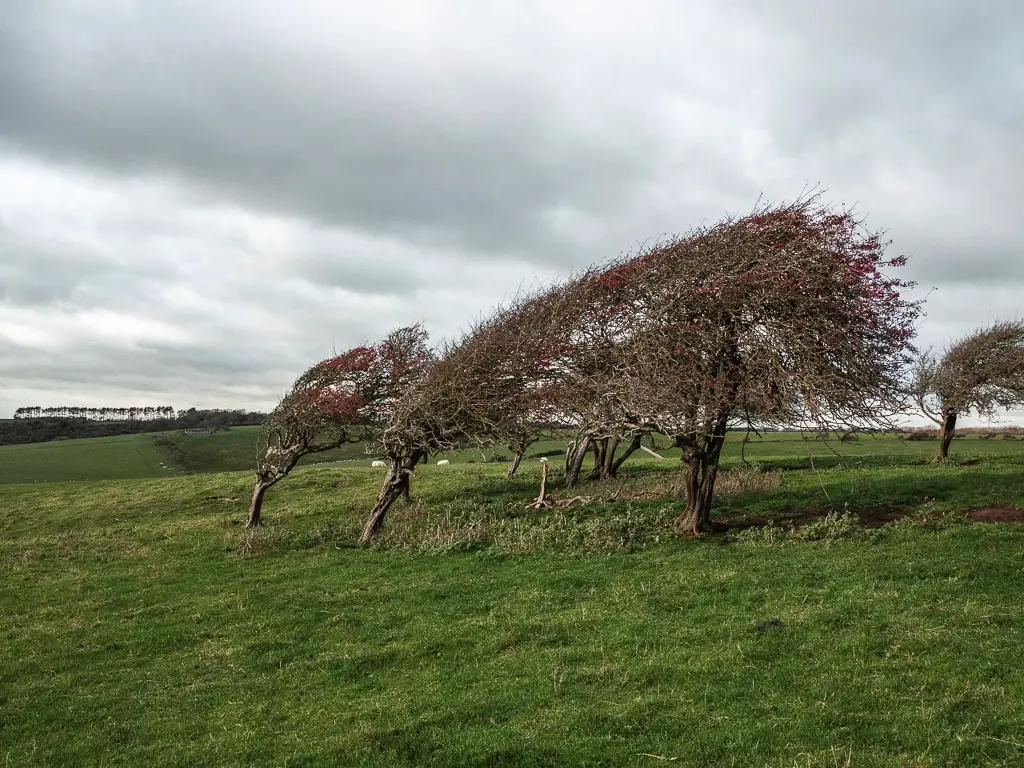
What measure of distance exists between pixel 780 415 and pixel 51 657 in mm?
18160

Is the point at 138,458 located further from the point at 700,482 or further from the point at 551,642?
the point at 551,642

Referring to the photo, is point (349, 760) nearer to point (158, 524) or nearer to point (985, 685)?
point (985, 685)

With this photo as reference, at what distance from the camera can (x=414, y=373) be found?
30766 mm

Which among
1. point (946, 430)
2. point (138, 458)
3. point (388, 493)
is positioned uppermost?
point (946, 430)

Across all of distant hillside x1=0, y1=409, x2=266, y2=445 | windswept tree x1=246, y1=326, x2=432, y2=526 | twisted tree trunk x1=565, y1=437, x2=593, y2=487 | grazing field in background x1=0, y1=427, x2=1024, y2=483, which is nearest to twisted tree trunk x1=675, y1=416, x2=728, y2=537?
twisted tree trunk x1=565, y1=437, x2=593, y2=487

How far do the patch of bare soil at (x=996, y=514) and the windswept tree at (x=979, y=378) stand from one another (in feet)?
51.9

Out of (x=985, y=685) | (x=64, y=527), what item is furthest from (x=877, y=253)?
(x=64, y=527)

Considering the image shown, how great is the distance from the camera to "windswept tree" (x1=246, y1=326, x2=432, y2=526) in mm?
28203

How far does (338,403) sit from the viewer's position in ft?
94.7

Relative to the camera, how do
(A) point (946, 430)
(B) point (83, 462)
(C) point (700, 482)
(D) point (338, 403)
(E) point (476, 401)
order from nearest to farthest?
(C) point (700, 482)
(E) point (476, 401)
(D) point (338, 403)
(A) point (946, 430)
(B) point (83, 462)

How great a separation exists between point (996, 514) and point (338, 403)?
24019 mm

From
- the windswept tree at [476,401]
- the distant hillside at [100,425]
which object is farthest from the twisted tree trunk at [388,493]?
the distant hillside at [100,425]

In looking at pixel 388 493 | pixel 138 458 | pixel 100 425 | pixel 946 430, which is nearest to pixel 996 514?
pixel 388 493

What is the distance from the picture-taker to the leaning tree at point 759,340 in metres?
18.2
